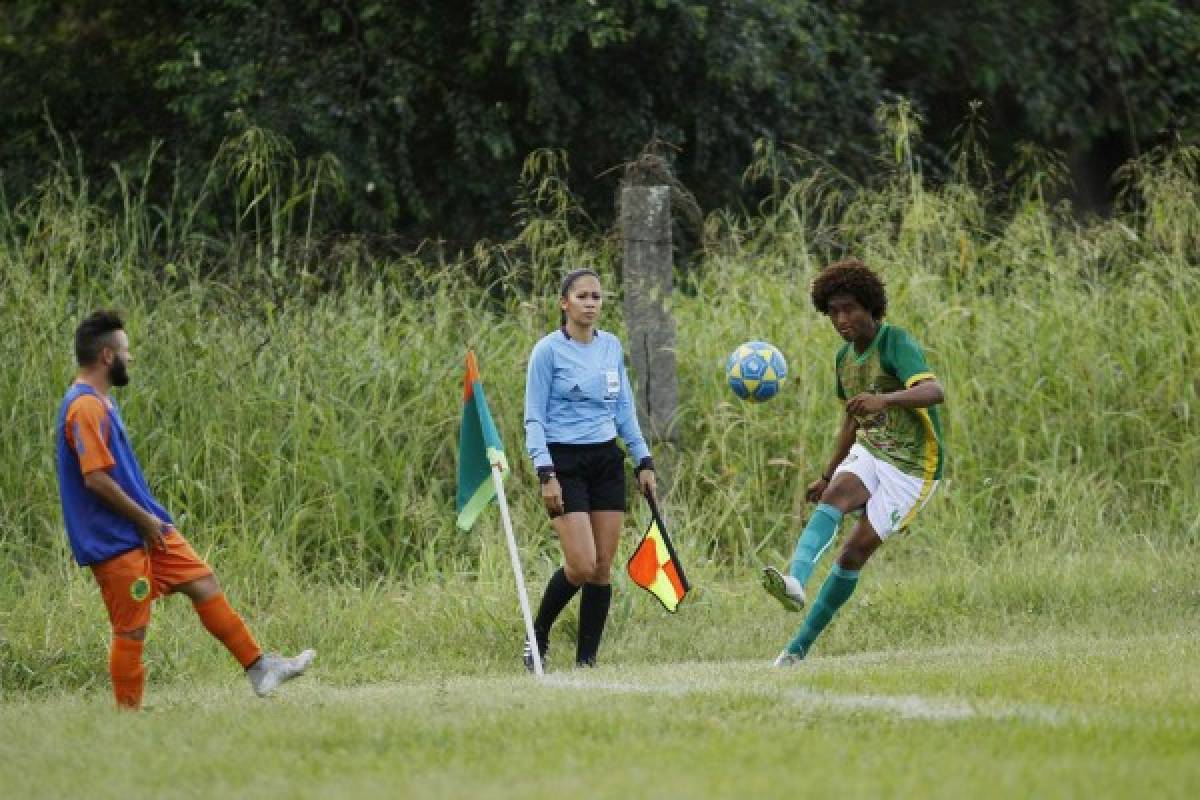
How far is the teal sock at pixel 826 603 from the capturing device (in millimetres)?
8984

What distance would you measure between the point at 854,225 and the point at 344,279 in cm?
384

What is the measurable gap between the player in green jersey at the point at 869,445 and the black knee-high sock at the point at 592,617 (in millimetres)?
1117

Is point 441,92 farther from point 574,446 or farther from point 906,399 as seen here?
point 906,399

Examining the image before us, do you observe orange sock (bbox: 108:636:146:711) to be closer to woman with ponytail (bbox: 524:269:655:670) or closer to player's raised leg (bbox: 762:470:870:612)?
woman with ponytail (bbox: 524:269:655:670)

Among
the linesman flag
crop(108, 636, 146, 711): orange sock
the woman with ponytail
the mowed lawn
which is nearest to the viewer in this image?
the mowed lawn

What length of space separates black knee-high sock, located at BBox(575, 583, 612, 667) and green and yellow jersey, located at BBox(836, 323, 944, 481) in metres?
1.59

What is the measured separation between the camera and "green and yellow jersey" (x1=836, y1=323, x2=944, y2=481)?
8.84 meters

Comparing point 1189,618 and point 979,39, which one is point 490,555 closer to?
point 1189,618

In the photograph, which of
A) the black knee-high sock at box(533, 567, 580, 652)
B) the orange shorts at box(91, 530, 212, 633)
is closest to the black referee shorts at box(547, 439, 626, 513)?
the black knee-high sock at box(533, 567, 580, 652)

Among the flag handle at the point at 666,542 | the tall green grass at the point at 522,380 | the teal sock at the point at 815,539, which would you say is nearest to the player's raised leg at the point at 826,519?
the teal sock at the point at 815,539

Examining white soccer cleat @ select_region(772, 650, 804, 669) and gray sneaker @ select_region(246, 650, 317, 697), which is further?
white soccer cleat @ select_region(772, 650, 804, 669)

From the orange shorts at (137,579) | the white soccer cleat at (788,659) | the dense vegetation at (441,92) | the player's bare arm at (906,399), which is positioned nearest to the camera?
the orange shorts at (137,579)

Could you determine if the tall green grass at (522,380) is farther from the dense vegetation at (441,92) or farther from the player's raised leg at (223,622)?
the dense vegetation at (441,92)

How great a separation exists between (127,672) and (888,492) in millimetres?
3563
